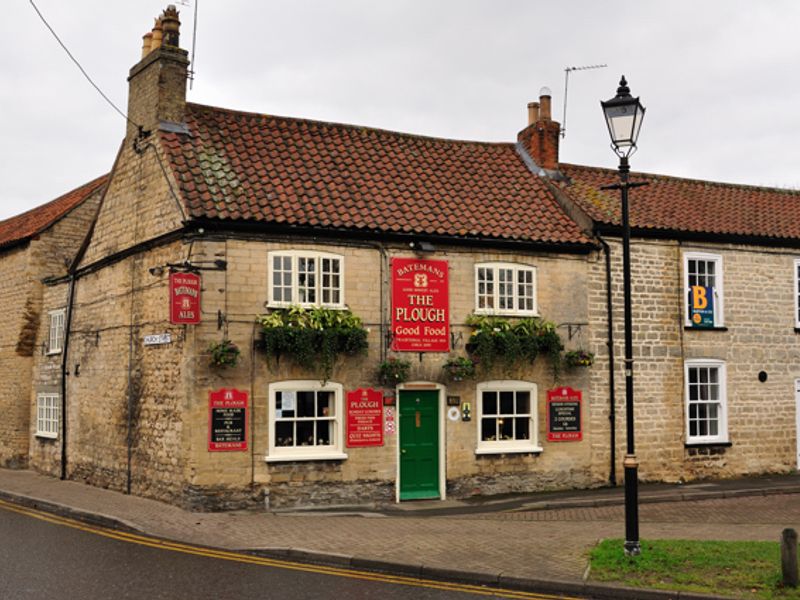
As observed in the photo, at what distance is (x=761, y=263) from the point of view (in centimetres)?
2158

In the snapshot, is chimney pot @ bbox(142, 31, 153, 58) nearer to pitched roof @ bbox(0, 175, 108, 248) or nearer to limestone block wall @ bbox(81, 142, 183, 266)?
limestone block wall @ bbox(81, 142, 183, 266)

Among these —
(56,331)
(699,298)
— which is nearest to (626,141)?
(699,298)

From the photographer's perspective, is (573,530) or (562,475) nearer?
(573,530)

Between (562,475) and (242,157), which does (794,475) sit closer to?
(562,475)

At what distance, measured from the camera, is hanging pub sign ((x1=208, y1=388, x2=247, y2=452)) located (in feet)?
52.1

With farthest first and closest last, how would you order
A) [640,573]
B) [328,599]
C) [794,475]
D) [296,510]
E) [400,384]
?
1. [794,475]
2. [400,384]
3. [296,510]
4. [640,573]
5. [328,599]

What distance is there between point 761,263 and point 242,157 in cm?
1277

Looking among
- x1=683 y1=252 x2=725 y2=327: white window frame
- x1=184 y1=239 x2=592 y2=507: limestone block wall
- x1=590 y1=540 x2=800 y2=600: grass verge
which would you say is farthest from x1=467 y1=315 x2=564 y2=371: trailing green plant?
x1=590 y1=540 x2=800 y2=600: grass verge

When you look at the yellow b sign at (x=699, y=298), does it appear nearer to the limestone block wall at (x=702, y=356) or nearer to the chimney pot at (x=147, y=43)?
the limestone block wall at (x=702, y=356)

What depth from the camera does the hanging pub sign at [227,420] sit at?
1588 cm

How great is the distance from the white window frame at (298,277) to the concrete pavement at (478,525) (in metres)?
3.90

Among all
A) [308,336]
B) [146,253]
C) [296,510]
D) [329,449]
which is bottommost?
[296,510]

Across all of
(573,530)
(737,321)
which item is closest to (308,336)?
(573,530)

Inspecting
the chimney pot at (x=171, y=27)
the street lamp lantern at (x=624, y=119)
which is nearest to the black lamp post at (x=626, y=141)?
the street lamp lantern at (x=624, y=119)
